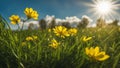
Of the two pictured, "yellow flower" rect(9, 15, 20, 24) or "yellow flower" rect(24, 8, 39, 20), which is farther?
"yellow flower" rect(9, 15, 20, 24)

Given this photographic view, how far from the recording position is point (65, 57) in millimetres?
2467

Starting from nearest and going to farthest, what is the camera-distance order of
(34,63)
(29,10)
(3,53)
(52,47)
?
1. (34,63)
2. (3,53)
3. (52,47)
4. (29,10)

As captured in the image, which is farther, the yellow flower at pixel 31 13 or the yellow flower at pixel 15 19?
the yellow flower at pixel 15 19

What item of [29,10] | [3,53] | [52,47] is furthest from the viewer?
[29,10]

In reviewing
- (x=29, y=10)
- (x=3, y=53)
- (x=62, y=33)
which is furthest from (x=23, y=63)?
(x=29, y=10)

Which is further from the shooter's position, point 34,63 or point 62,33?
point 62,33

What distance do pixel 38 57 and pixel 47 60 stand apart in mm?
93

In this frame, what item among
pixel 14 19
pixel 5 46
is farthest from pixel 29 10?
pixel 5 46

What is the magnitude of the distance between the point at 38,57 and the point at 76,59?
14.0 inches

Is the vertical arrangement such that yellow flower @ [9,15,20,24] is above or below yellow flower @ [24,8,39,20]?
below

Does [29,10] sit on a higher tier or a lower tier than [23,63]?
higher

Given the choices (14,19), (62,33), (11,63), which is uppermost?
(14,19)

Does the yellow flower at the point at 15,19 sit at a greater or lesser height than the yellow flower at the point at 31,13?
lesser

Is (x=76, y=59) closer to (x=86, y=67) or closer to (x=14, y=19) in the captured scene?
(x=86, y=67)
